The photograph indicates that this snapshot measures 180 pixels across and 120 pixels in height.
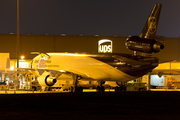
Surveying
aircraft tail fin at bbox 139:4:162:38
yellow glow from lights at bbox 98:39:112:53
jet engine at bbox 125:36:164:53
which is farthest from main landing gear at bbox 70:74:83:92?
yellow glow from lights at bbox 98:39:112:53

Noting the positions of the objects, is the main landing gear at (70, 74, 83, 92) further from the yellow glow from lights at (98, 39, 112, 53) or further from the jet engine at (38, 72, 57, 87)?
the yellow glow from lights at (98, 39, 112, 53)

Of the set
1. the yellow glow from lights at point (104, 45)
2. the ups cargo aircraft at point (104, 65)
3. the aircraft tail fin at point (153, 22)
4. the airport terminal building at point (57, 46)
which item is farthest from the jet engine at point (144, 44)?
the yellow glow from lights at point (104, 45)

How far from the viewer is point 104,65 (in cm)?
3475

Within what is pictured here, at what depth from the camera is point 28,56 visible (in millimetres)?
59031

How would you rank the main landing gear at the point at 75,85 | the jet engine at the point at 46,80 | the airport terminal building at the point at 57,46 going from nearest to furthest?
the jet engine at the point at 46,80, the main landing gear at the point at 75,85, the airport terminal building at the point at 57,46

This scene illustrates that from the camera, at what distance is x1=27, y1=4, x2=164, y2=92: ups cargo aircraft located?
3372cm

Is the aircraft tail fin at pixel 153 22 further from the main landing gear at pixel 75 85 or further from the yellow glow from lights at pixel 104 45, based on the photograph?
the yellow glow from lights at pixel 104 45

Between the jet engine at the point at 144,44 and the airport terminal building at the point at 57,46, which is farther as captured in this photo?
the airport terminal building at the point at 57,46

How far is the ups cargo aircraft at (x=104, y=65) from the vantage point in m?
33.7

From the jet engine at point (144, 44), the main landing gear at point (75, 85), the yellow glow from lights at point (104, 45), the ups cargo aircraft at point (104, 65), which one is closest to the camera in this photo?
the jet engine at point (144, 44)

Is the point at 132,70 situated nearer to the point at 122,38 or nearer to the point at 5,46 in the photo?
the point at 122,38

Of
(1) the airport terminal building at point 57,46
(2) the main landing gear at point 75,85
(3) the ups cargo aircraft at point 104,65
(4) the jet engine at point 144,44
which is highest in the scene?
(1) the airport terminal building at point 57,46

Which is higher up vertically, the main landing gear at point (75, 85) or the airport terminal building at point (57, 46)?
the airport terminal building at point (57, 46)

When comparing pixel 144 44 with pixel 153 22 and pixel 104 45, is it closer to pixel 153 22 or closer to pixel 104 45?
pixel 153 22
